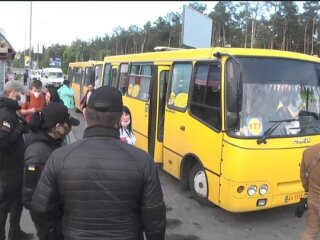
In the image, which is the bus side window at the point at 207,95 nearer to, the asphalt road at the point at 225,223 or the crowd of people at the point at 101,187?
the asphalt road at the point at 225,223

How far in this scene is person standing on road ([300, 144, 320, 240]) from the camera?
14.0 ft

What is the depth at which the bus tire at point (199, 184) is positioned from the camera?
21.2 feet

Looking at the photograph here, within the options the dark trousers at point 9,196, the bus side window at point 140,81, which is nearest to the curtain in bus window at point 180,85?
the bus side window at point 140,81

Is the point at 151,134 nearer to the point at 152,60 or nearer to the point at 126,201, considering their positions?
the point at 152,60

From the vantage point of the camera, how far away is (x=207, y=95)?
21.5 ft

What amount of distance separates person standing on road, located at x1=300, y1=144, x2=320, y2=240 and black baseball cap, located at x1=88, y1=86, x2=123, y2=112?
239cm

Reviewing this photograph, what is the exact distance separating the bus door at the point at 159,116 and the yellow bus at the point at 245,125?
0.96 m

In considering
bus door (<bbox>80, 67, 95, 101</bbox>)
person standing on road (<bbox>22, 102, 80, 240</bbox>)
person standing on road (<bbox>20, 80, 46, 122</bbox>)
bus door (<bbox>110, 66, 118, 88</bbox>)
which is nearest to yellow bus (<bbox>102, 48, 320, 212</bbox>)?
person standing on road (<bbox>22, 102, 80, 240</bbox>)

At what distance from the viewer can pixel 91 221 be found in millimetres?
2521

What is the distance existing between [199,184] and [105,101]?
4.29 meters

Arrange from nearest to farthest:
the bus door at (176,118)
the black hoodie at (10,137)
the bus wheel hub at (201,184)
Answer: the black hoodie at (10,137) → the bus wheel hub at (201,184) → the bus door at (176,118)

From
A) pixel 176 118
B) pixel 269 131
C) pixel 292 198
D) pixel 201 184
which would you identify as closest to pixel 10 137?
pixel 201 184

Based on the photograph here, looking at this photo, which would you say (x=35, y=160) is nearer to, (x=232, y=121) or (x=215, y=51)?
(x=232, y=121)

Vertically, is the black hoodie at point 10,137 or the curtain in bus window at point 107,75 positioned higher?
the curtain in bus window at point 107,75
